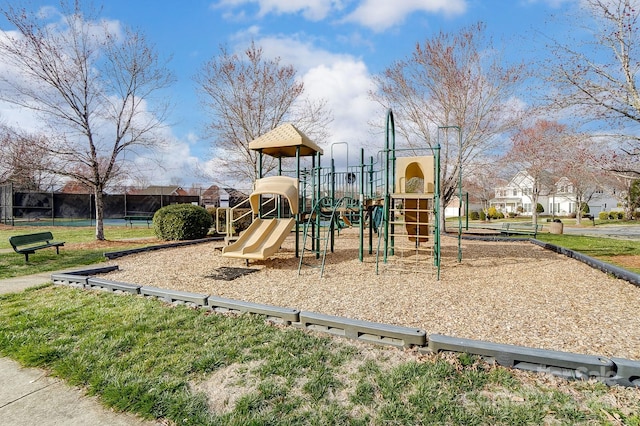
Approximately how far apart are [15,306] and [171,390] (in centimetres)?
355

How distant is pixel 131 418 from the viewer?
6.94ft

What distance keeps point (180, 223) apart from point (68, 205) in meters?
16.1

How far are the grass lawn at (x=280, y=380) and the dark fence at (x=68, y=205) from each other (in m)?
20.4

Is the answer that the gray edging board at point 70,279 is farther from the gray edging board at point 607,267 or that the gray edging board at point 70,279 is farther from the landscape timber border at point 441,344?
the gray edging board at point 607,267

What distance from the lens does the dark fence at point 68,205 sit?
66.6ft

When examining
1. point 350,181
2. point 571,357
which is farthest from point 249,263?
point 571,357

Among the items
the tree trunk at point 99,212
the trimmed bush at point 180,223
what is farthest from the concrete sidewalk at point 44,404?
the tree trunk at point 99,212

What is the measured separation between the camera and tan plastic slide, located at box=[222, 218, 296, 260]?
6.58 m

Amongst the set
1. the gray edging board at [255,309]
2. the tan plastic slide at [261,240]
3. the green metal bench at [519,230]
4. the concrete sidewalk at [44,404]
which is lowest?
the concrete sidewalk at [44,404]

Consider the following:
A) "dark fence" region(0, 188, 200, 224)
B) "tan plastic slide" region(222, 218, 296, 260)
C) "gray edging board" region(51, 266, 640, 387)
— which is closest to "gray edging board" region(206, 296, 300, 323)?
"gray edging board" region(51, 266, 640, 387)

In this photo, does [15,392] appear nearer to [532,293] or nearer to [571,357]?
[571,357]

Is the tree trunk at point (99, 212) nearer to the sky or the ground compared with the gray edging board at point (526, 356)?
nearer to the sky

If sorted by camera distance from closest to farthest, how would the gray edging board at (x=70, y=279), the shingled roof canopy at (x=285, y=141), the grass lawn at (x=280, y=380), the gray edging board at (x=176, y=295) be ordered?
the grass lawn at (x=280, y=380), the gray edging board at (x=176, y=295), the gray edging board at (x=70, y=279), the shingled roof canopy at (x=285, y=141)

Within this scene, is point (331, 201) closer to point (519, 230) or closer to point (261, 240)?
point (261, 240)
